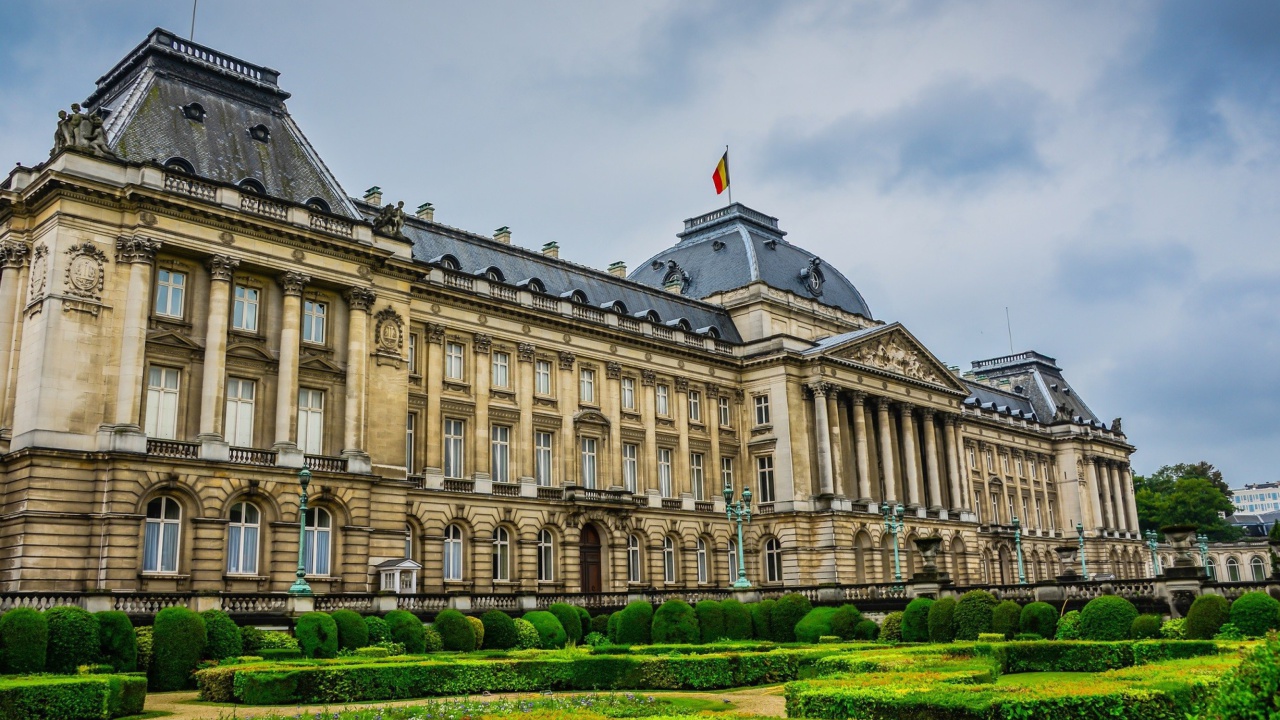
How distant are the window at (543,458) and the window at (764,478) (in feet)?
50.9

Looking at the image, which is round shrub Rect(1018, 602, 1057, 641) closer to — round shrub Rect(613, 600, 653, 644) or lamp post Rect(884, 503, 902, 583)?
round shrub Rect(613, 600, 653, 644)

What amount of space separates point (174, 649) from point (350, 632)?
16.6ft

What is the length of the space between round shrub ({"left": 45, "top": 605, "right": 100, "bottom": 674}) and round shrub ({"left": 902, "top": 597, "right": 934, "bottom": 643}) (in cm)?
2435

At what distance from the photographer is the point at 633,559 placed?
57.2 m

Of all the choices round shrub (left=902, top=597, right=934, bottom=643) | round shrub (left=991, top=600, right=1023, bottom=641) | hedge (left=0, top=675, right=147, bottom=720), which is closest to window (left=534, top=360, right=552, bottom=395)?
round shrub (left=902, top=597, right=934, bottom=643)

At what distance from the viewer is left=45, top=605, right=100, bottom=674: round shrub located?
2467 cm

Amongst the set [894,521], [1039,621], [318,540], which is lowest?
[1039,621]

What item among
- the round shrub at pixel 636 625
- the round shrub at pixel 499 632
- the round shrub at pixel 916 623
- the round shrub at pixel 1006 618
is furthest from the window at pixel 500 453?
the round shrub at pixel 1006 618

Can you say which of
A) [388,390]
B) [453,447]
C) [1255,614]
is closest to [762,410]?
[453,447]

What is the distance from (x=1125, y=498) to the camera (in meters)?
102

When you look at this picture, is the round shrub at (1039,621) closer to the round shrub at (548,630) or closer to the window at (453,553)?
the round shrub at (548,630)

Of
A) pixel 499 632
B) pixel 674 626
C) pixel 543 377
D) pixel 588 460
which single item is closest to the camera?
pixel 674 626

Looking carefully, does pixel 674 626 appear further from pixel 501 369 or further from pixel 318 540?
pixel 501 369

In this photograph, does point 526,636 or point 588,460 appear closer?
point 526,636
